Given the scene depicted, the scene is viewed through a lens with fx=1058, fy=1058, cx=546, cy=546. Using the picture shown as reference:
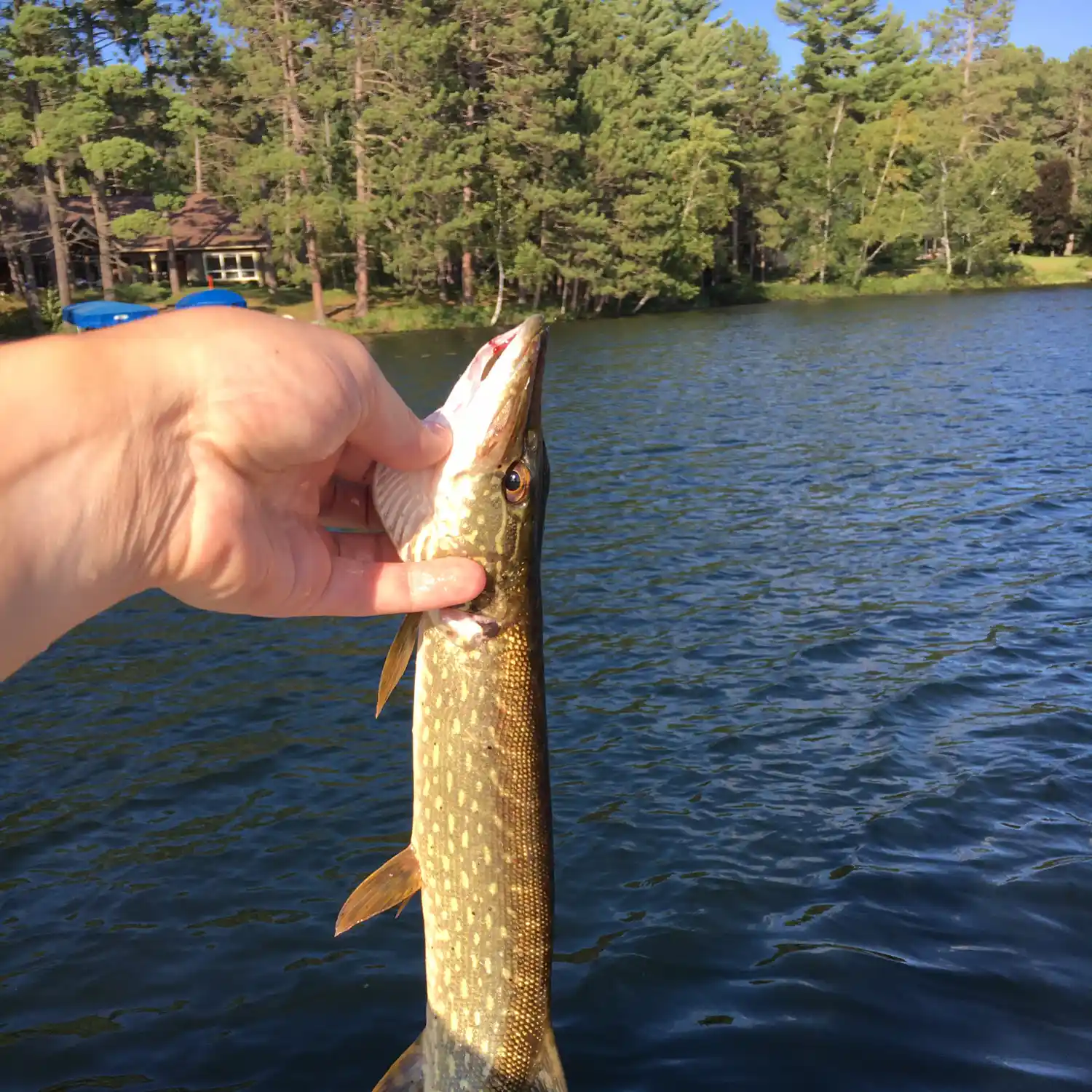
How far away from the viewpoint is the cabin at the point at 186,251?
55.8 metres

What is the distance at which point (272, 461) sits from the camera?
2420 mm

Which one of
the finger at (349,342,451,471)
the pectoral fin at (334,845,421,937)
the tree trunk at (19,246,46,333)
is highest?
the tree trunk at (19,246,46,333)

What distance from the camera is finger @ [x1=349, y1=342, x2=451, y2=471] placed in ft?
8.17

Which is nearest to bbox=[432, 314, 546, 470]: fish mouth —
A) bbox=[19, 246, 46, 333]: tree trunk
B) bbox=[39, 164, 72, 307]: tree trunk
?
bbox=[39, 164, 72, 307]: tree trunk

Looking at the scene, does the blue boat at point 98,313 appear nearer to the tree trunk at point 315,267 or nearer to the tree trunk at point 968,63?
the tree trunk at point 315,267

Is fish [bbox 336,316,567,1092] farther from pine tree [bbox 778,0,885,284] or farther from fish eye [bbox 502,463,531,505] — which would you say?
pine tree [bbox 778,0,885,284]

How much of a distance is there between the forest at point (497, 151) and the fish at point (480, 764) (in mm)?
43745

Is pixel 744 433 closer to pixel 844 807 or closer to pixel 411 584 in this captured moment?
pixel 844 807

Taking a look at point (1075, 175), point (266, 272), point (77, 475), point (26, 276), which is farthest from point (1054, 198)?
point (77, 475)

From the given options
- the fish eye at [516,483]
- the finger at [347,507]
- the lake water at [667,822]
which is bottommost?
the lake water at [667,822]

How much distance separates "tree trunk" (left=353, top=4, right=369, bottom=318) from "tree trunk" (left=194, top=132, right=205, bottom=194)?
63.1ft

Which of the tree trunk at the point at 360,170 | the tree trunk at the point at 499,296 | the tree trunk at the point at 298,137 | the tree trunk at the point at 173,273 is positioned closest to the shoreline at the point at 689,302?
the tree trunk at the point at 499,296

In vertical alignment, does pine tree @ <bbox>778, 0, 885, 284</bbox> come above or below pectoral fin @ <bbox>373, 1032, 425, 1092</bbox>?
above

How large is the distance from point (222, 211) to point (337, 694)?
61.1m
